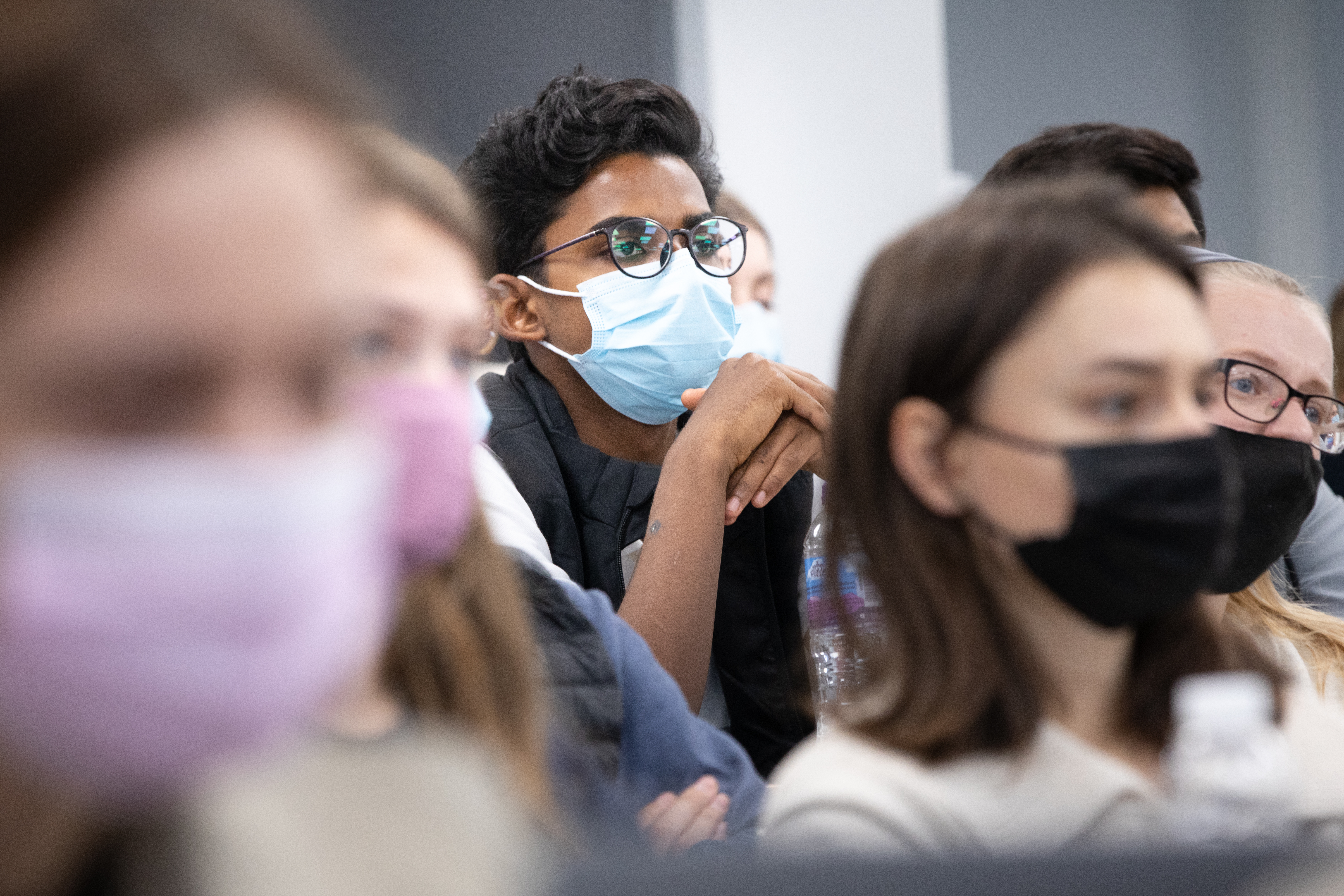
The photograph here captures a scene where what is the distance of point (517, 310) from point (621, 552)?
567 mm

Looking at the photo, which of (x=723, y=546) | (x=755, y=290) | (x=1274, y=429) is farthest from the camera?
(x=755, y=290)

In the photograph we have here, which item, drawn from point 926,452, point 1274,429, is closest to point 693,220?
point 1274,429

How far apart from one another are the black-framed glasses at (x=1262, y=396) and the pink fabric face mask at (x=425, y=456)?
960 millimetres

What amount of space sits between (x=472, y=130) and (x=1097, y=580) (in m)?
2.55

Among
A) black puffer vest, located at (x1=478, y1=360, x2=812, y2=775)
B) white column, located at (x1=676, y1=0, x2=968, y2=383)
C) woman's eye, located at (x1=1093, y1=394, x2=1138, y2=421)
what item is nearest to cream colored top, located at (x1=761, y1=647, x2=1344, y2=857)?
woman's eye, located at (x1=1093, y1=394, x2=1138, y2=421)

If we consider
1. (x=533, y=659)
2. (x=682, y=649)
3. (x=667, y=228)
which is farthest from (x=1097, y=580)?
(x=667, y=228)

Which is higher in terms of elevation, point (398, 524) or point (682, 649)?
point (398, 524)

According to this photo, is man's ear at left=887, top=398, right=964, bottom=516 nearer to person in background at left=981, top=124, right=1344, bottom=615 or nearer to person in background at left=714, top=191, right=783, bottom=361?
person in background at left=981, top=124, right=1344, bottom=615

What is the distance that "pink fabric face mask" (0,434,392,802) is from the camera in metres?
0.45

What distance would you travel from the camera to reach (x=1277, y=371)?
1.43 m

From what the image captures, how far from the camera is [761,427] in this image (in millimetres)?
1953

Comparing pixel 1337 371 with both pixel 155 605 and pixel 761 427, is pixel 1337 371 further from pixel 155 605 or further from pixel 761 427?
pixel 155 605

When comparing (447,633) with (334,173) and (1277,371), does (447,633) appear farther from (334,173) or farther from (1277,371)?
(1277,371)

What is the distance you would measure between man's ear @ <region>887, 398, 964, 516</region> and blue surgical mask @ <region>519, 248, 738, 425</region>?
3.81ft
